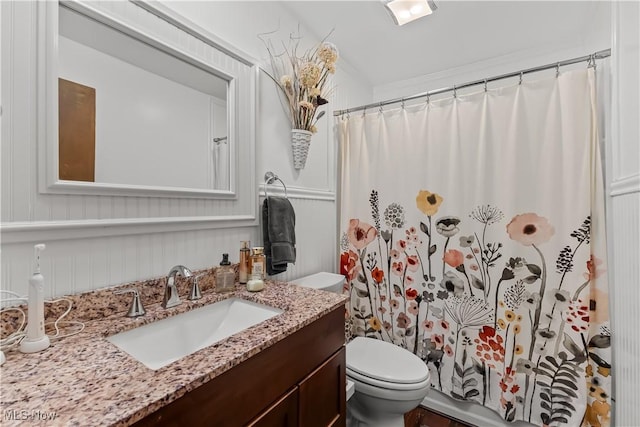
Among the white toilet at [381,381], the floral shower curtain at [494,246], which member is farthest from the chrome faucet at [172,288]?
the floral shower curtain at [494,246]

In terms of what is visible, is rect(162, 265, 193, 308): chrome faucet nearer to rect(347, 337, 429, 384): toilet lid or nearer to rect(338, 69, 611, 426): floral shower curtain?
rect(347, 337, 429, 384): toilet lid

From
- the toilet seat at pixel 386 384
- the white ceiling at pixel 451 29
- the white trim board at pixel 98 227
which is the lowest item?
the toilet seat at pixel 386 384

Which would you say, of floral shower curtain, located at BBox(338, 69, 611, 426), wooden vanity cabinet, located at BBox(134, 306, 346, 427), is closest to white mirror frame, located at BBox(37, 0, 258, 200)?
wooden vanity cabinet, located at BBox(134, 306, 346, 427)

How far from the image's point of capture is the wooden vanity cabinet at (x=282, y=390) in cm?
59

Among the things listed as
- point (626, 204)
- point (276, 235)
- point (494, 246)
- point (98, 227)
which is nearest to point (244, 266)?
point (276, 235)

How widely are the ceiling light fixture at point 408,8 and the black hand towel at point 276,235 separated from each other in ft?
3.77

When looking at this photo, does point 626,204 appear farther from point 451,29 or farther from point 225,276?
point 225,276

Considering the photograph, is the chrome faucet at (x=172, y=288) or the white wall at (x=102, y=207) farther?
the chrome faucet at (x=172, y=288)

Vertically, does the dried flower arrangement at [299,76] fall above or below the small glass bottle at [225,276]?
above

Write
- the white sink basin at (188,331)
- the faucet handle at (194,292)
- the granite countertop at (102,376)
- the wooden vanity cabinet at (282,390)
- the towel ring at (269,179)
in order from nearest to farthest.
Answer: the granite countertop at (102,376) → the wooden vanity cabinet at (282,390) → the white sink basin at (188,331) → the faucet handle at (194,292) → the towel ring at (269,179)

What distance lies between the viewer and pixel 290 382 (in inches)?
A: 32.7

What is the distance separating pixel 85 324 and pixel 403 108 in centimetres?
187

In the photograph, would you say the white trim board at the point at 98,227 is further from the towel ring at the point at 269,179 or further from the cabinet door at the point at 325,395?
the cabinet door at the point at 325,395

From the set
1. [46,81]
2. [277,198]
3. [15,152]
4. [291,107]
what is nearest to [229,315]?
[277,198]
